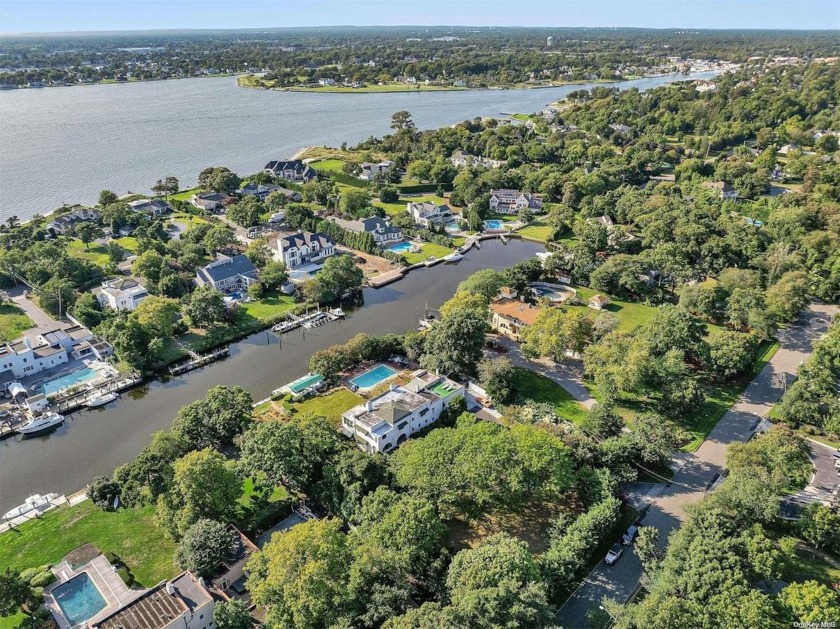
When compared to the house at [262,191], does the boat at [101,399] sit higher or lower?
lower

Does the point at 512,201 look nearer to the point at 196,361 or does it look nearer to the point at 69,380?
the point at 196,361

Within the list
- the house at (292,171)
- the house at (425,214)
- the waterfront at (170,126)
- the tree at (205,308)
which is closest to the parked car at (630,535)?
the tree at (205,308)

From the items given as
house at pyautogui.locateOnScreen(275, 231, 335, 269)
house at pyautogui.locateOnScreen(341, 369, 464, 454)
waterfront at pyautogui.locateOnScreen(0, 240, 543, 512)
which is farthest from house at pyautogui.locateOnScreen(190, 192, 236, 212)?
house at pyautogui.locateOnScreen(341, 369, 464, 454)

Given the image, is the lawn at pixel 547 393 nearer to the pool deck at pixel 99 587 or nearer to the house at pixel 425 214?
the pool deck at pixel 99 587

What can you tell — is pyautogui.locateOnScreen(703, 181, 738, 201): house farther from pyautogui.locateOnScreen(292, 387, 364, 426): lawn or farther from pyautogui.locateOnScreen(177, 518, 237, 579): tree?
pyautogui.locateOnScreen(177, 518, 237, 579): tree

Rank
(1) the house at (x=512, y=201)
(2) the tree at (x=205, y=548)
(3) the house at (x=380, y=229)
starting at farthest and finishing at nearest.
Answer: (1) the house at (x=512, y=201)
(3) the house at (x=380, y=229)
(2) the tree at (x=205, y=548)

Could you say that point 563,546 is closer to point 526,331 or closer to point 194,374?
point 526,331
